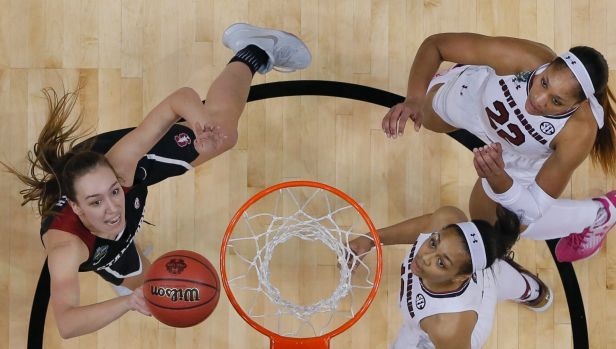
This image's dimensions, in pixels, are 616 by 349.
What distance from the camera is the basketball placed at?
203 centimetres

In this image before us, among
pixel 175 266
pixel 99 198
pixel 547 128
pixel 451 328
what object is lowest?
pixel 451 328

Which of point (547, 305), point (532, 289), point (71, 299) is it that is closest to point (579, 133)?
point (532, 289)

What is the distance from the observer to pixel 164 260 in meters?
2.08

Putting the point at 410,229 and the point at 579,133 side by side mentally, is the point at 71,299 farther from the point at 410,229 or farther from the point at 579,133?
the point at 579,133

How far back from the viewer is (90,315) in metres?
2.19

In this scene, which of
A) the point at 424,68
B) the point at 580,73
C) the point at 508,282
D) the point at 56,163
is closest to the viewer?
the point at 580,73

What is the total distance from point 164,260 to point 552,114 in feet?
4.20

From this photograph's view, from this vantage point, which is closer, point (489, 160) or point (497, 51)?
point (489, 160)

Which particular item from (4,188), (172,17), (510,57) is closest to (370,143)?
(510,57)

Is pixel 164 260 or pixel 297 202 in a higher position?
pixel 297 202

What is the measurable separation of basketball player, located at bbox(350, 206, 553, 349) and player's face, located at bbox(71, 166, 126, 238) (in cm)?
101

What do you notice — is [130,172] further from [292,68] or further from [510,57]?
[510,57]

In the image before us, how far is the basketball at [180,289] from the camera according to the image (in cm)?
203

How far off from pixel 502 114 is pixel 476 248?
1.51ft
